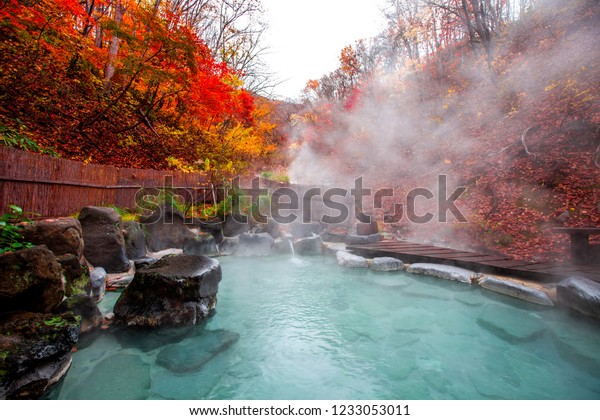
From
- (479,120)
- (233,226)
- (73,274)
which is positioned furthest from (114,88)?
(479,120)

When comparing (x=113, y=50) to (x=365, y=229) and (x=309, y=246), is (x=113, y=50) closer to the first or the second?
(x=309, y=246)

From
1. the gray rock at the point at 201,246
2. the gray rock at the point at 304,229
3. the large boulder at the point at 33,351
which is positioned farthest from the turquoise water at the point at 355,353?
the gray rock at the point at 304,229

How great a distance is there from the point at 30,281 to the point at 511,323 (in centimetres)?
572

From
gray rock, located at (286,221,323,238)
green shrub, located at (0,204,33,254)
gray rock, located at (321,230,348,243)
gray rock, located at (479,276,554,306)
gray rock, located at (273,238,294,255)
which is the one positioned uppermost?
green shrub, located at (0,204,33,254)

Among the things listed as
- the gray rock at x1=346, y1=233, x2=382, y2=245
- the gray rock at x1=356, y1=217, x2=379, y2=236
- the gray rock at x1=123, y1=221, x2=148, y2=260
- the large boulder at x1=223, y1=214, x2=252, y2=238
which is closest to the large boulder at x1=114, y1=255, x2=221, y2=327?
the gray rock at x1=123, y1=221, x2=148, y2=260

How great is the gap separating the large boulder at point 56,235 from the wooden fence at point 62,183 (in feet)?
5.28

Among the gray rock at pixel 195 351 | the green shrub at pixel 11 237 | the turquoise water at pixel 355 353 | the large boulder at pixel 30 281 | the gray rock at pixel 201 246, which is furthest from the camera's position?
the gray rock at pixel 201 246

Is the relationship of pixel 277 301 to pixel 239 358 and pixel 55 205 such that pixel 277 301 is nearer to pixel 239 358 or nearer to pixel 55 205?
pixel 239 358

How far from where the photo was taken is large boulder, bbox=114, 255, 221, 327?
3.35 meters

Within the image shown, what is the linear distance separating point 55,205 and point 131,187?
6.69 ft

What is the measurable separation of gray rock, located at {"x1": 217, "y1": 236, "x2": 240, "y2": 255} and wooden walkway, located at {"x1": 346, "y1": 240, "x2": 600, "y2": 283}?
3251mm

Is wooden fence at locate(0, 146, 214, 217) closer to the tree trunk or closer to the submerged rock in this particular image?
the submerged rock

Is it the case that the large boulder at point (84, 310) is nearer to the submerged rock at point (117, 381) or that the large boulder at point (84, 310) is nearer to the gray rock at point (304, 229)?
the submerged rock at point (117, 381)

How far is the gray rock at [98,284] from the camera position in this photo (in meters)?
3.94
